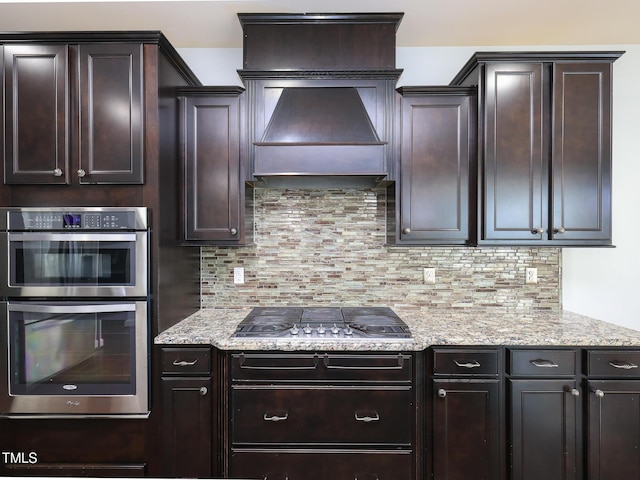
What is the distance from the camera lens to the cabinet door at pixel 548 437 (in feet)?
5.56

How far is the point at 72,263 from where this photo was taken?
1.74 m

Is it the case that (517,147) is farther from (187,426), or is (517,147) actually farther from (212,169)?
(187,426)

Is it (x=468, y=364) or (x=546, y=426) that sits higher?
(x=468, y=364)

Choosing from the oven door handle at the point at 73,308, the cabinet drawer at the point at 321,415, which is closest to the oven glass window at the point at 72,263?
the oven door handle at the point at 73,308

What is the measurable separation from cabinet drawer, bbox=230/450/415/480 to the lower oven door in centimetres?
74

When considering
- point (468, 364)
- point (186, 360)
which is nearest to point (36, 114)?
point (186, 360)

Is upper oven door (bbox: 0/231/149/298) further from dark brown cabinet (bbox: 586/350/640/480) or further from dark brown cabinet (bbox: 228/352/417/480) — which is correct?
dark brown cabinet (bbox: 586/350/640/480)

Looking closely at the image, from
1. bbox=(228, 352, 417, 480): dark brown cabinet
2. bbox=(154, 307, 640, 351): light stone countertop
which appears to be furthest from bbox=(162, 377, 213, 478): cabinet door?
bbox=(154, 307, 640, 351): light stone countertop

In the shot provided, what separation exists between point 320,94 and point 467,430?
2.01 m

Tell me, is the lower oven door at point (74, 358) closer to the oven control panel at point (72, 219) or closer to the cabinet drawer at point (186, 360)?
the cabinet drawer at point (186, 360)

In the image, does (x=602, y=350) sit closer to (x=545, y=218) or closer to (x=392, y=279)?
(x=545, y=218)

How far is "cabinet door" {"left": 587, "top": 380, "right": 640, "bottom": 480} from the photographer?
168cm

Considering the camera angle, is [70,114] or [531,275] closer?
[70,114]

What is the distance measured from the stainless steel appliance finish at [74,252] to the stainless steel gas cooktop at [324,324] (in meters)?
0.66
